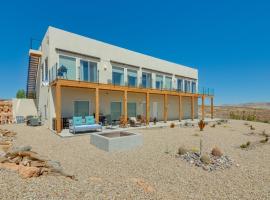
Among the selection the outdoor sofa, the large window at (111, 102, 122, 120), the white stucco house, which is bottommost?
the outdoor sofa

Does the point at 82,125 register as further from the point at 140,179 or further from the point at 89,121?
the point at 140,179

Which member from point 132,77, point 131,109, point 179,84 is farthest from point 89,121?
point 179,84

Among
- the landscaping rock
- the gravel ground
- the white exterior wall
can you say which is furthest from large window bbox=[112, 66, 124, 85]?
the landscaping rock

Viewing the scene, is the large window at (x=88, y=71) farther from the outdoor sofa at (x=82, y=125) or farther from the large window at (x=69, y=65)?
the outdoor sofa at (x=82, y=125)

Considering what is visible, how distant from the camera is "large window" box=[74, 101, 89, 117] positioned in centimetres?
1450

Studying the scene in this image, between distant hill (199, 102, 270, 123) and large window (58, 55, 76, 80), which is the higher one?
large window (58, 55, 76, 80)

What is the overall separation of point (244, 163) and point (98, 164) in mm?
5136

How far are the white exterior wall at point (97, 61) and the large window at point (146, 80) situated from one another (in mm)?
499

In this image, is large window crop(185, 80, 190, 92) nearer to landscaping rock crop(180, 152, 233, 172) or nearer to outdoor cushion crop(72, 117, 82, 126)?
outdoor cushion crop(72, 117, 82, 126)

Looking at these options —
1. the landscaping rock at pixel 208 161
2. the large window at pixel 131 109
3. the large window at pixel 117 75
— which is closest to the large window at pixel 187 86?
the large window at pixel 131 109

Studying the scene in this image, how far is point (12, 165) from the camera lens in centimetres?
448

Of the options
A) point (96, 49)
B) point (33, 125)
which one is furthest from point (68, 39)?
point (33, 125)

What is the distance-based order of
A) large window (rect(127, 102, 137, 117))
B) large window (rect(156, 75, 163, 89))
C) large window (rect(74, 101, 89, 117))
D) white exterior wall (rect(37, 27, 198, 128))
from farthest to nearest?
1. large window (rect(156, 75, 163, 89))
2. large window (rect(127, 102, 137, 117))
3. large window (rect(74, 101, 89, 117))
4. white exterior wall (rect(37, 27, 198, 128))

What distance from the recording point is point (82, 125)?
1165 centimetres
